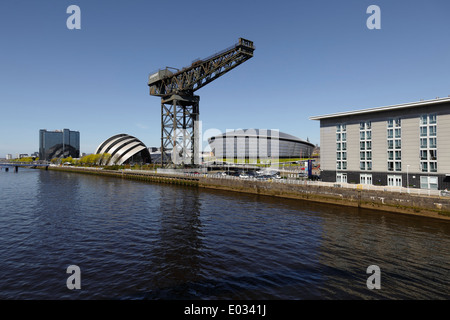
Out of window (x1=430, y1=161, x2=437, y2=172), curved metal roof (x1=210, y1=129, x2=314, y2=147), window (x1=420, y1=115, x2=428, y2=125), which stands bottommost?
window (x1=430, y1=161, x2=437, y2=172)

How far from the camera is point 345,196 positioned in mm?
35000

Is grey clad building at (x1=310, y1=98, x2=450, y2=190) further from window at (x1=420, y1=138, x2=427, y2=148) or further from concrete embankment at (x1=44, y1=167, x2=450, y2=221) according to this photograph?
concrete embankment at (x1=44, y1=167, x2=450, y2=221)

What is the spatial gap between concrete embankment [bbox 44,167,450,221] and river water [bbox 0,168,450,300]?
1.60 metres

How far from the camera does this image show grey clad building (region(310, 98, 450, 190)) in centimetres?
3506

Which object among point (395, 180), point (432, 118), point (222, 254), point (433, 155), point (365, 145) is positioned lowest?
point (222, 254)

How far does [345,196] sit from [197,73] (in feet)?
141

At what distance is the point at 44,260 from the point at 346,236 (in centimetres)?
2232

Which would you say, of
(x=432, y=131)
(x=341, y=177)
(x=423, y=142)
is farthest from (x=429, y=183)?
(x=341, y=177)

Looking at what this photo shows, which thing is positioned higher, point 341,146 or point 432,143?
point 341,146

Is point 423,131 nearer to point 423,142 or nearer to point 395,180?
point 423,142

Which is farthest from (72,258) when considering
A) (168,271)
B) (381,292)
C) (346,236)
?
(346,236)

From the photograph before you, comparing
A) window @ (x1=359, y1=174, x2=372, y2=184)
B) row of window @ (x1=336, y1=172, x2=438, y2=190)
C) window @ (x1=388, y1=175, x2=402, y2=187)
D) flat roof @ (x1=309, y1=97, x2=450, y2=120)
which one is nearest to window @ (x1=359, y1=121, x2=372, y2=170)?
window @ (x1=359, y1=174, x2=372, y2=184)

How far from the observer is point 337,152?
4706cm
